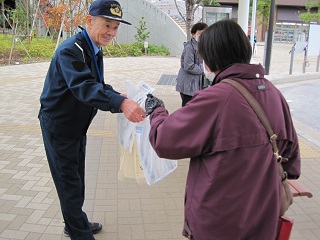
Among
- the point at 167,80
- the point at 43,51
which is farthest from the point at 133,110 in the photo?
the point at 43,51

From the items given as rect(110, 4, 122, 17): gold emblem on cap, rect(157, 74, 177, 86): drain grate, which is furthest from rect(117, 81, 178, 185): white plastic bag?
rect(157, 74, 177, 86): drain grate

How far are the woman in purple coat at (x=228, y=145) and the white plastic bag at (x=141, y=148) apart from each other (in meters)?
0.69

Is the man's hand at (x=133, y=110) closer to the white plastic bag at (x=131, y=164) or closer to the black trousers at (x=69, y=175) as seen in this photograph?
the white plastic bag at (x=131, y=164)

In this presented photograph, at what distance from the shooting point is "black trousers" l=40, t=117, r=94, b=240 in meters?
2.55

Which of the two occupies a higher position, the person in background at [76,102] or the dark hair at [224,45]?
the dark hair at [224,45]

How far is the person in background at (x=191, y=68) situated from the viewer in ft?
16.3

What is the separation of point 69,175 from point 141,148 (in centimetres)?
61

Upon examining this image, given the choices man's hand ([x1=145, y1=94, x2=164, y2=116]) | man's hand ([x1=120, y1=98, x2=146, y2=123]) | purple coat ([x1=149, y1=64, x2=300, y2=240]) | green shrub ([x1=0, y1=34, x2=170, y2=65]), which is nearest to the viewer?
purple coat ([x1=149, y1=64, x2=300, y2=240])

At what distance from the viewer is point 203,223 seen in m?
1.65

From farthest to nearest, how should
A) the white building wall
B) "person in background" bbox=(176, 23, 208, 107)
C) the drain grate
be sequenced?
the white building wall
the drain grate
"person in background" bbox=(176, 23, 208, 107)

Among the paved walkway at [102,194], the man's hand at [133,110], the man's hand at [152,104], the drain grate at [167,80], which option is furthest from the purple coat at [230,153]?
the drain grate at [167,80]

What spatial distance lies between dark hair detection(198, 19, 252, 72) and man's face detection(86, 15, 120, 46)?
0.88m

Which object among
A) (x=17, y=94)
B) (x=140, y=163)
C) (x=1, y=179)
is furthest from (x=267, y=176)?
(x=17, y=94)

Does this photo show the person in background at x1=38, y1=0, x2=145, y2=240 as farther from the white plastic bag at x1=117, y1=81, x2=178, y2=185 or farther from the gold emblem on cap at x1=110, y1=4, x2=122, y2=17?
the white plastic bag at x1=117, y1=81, x2=178, y2=185
